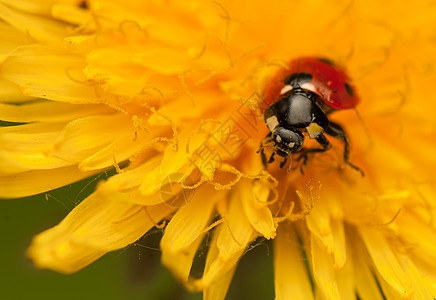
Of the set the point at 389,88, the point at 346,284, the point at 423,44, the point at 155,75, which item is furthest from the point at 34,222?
the point at 423,44

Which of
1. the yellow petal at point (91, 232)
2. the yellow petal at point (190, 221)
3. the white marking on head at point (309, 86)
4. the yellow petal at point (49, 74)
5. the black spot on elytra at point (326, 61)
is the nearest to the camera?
the yellow petal at point (91, 232)

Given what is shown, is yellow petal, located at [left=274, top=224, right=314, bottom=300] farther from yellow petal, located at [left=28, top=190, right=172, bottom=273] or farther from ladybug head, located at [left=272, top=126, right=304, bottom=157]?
yellow petal, located at [left=28, top=190, right=172, bottom=273]

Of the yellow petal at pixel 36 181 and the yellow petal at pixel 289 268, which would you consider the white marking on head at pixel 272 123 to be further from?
the yellow petal at pixel 36 181

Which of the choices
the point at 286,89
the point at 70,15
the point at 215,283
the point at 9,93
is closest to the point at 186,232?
the point at 215,283

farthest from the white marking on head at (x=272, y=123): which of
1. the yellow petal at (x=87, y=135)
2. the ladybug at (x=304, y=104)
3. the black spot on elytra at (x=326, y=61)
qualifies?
the yellow petal at (x=87, y=135)

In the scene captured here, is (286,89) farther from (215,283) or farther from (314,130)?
(215,283)

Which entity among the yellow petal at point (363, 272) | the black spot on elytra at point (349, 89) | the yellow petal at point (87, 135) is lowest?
the yellow petal at point (363, 272)
